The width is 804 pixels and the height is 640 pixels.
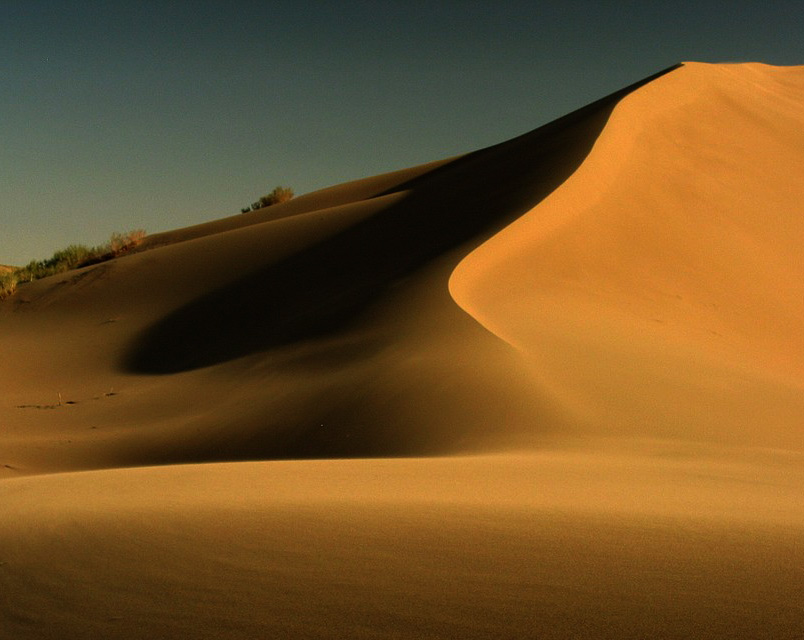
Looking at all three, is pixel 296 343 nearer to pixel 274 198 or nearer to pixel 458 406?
pixel 458 406

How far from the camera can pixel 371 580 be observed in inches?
127

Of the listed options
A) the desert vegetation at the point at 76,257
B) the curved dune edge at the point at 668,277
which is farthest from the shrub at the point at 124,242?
the curved dune edge at the point at 668,277

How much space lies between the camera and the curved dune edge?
32.0ft

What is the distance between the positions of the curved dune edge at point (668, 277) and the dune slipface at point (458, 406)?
7cm

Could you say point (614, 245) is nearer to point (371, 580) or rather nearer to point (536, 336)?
point (536, 336)

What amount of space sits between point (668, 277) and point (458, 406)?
6856mm

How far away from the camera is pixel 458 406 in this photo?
368 inches

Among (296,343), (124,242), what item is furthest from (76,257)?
(296,343)

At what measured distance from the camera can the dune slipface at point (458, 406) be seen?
3141mm

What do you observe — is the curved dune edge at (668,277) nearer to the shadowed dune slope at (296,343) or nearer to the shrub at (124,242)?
the shadowed dune slope at (296,343)

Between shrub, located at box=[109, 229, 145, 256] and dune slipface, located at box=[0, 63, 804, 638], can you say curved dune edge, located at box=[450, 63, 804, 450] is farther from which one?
shrub, located at box=[109, 229, 145, 256]

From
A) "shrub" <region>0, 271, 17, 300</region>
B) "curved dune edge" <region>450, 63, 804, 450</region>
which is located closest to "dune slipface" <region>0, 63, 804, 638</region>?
"curved dune edge" <region>450, 63, 804, 450</region>

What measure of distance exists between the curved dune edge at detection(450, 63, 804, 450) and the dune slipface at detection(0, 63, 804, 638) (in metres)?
0.07

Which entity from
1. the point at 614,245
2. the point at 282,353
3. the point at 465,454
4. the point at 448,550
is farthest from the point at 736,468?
the point at 614,245
